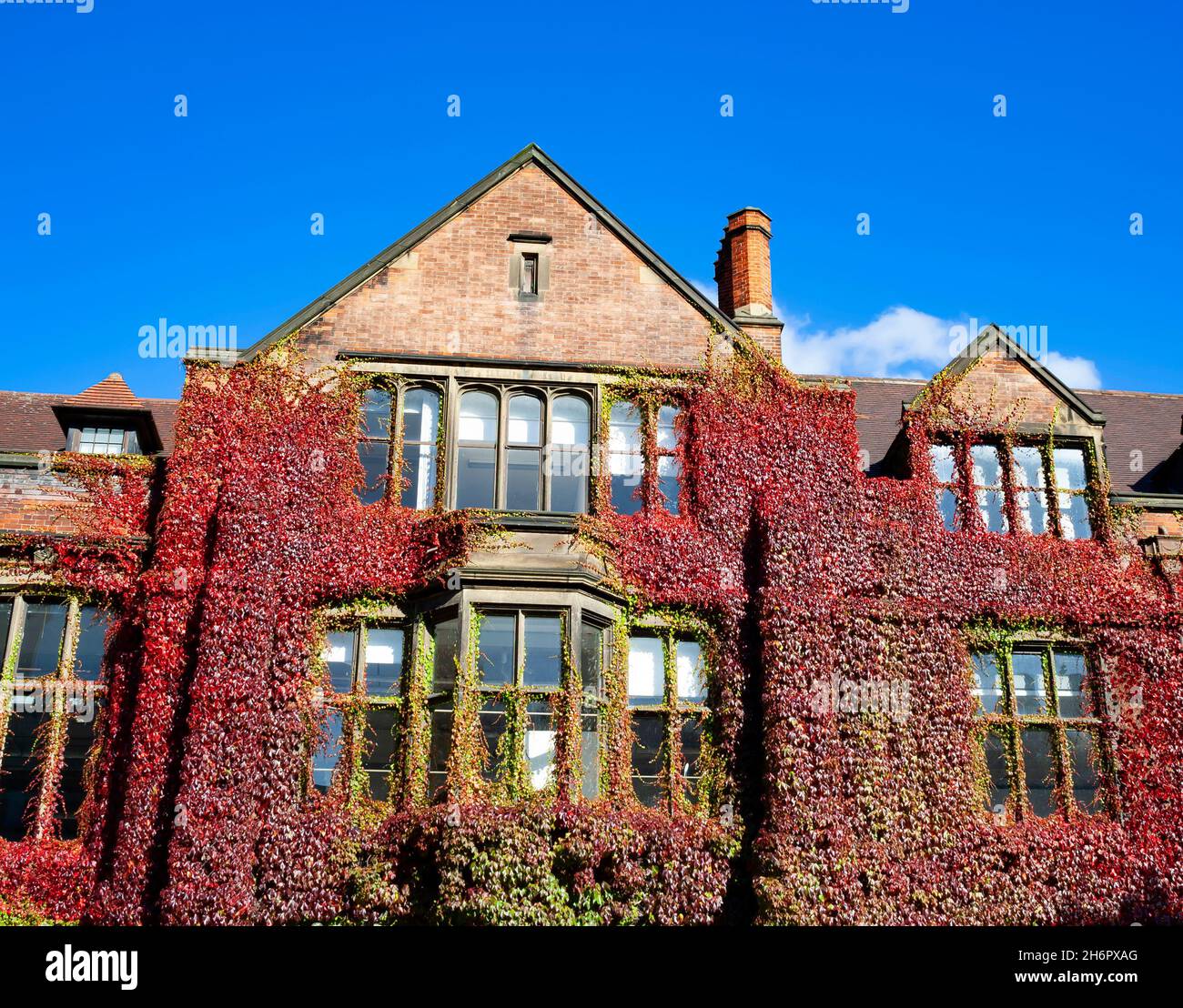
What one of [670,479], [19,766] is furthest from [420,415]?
[19,766]

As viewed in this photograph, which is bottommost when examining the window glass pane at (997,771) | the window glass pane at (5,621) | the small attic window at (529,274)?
the window glass pane at (997,771)

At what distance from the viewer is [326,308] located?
1756 cm

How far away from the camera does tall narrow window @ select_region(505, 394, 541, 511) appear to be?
16750 mm

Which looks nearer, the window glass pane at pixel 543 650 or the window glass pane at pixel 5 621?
the window glass pane at pixel 543 650

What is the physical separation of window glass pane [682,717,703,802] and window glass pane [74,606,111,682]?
7.75 metres

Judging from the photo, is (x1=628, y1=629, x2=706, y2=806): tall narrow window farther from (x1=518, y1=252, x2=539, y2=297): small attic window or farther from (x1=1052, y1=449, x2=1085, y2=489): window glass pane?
(x1=1052, y1=449, x2=1085, y2=489): window glass pane

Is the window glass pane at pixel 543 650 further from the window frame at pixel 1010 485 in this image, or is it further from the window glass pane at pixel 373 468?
the window frame at pixel 1010 485

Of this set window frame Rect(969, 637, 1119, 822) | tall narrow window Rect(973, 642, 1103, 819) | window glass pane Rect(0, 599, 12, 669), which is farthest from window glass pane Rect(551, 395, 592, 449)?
window glass pane Rect(0, 599, 12, 669)

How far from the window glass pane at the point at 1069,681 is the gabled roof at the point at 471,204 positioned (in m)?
6.53

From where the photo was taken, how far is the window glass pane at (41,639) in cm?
1574

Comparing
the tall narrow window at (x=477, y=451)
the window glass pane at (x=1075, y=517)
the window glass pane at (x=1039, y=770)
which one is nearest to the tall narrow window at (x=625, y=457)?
the tall narrow window at (x=477, y=451)
